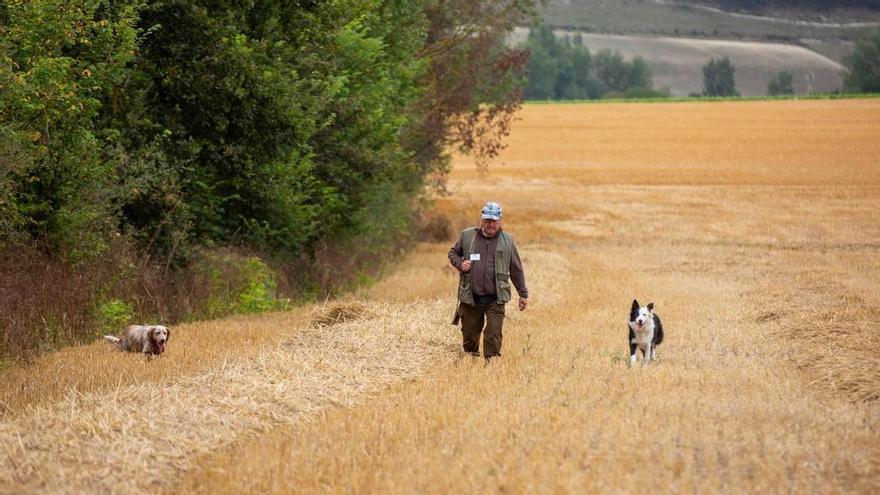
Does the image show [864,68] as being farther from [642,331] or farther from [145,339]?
[145,339]

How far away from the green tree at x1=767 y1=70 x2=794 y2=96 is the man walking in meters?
179

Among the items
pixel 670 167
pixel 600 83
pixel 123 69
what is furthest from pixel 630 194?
pixel 600 83

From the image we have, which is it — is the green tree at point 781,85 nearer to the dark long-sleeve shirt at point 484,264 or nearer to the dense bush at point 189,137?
the dense bush at point 189,137

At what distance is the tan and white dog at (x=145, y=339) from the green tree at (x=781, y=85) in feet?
591

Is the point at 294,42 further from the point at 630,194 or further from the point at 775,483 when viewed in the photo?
the point at 630,194

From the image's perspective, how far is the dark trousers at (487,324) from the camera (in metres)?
14.7

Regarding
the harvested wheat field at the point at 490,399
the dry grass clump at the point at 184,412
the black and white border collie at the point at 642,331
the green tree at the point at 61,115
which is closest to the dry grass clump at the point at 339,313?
the harvested wheat field at the point at 490,399

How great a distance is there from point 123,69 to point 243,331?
5005mm

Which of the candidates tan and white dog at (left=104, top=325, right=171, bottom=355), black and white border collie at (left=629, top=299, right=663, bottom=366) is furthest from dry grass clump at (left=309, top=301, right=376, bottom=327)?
black and white border collie at (left=629, top=299, right=663, bottom=366)

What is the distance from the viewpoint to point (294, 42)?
75.5ft

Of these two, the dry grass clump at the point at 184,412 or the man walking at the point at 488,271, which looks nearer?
the dry grass clump at the point at 184,412

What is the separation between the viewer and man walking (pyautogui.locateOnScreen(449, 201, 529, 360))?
14.5 metres

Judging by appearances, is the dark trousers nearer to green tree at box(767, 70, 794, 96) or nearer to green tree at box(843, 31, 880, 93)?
green tree at box(843, 31, 880, 93)

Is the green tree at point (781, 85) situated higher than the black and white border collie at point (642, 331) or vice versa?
the black and white border collie at point (642, 331)
